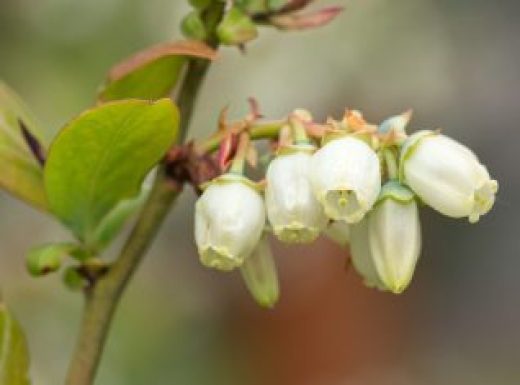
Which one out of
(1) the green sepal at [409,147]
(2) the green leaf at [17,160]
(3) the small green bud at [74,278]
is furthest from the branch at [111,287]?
(1) the green sepal at [409,147]

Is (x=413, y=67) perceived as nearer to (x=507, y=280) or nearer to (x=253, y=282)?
(x=507, y=280)

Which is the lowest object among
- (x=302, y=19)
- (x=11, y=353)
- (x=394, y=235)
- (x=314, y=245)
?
(x=314, y=245)

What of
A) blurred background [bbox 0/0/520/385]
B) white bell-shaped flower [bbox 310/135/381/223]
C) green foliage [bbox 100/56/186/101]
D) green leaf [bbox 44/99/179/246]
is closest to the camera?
white bell-shaped flower [bbox 310/135/381/223]

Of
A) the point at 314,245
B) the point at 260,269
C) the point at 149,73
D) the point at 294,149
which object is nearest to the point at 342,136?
the point at 294,149

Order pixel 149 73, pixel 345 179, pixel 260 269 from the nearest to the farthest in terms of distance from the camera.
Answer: pixel 345 179 < pixel 260 269 < pixel 149 73

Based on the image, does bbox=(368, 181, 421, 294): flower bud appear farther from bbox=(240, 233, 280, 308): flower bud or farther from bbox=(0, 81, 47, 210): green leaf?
bbox=(0, 81, 47, 210): green leaf

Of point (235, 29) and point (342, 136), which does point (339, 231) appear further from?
point (235, 29)

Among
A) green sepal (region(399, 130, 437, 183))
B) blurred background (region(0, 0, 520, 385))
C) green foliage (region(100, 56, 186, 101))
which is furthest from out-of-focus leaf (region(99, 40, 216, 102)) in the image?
blurred background (region(0, 0, 520, 385))
